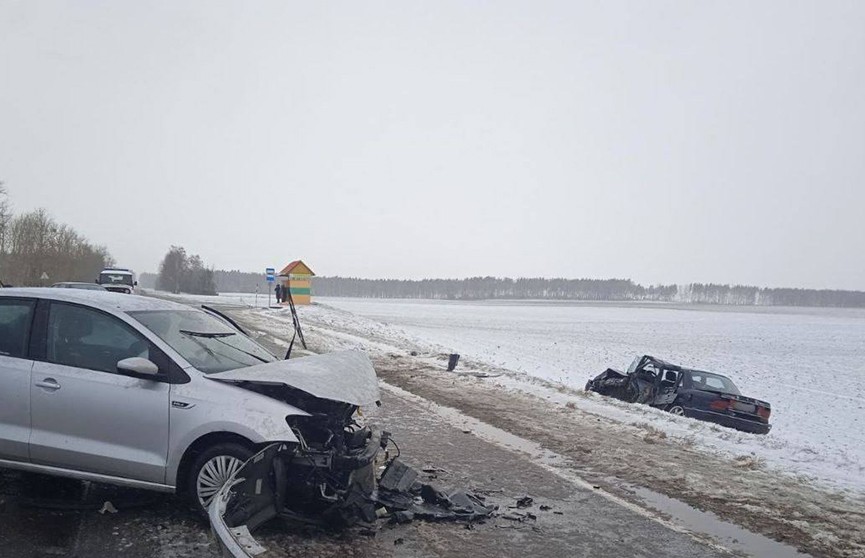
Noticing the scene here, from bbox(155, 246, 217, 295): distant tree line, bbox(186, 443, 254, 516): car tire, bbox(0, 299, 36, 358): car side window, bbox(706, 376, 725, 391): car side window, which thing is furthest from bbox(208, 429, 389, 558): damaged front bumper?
bbox(155, 246, 217, 295): distant tree line

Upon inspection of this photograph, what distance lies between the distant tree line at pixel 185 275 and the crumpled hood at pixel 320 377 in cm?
8718

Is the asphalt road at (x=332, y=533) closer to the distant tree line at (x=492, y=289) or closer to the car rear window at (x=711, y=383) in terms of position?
the car rear window at (x=711, y=383)

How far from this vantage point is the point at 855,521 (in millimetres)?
5762

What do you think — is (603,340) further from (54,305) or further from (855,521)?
(54,305)

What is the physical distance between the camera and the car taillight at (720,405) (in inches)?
522

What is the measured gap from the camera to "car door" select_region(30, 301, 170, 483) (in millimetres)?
4750

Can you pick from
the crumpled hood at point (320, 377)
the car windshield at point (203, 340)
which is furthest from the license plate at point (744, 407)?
the car windshield at point (203, 340)

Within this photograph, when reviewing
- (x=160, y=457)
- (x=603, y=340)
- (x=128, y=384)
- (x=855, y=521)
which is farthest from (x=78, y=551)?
(x=603, y=340)

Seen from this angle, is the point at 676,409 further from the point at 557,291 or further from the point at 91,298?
the point at 557,291

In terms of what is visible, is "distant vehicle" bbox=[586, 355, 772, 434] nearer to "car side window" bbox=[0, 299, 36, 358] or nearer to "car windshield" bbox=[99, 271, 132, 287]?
"car side window" bbox=[0, 299, 36, 358]

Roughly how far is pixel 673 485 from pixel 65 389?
6001 millimetres

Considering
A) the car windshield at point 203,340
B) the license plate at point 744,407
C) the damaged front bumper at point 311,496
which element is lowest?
the license plate at point 744,407

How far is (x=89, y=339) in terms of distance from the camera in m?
5.16

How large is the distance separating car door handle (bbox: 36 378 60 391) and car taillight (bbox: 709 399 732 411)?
12431 mm
